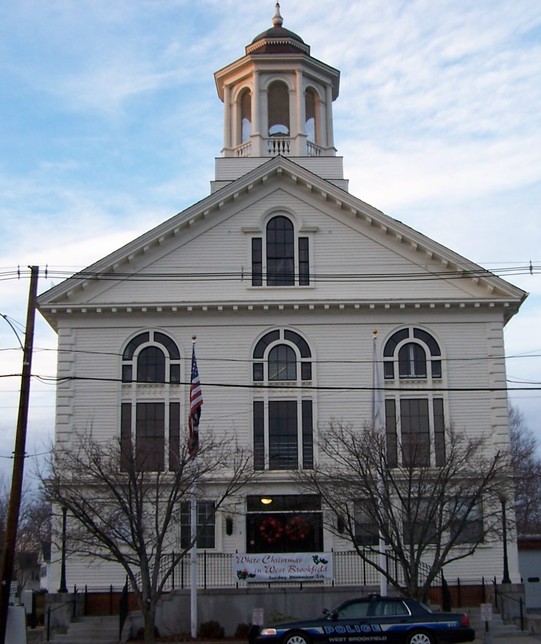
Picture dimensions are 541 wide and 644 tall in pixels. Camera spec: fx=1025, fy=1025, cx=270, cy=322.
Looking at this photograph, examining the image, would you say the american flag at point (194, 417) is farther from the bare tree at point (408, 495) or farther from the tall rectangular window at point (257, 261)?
the tall rectangular window at point (257, 261)

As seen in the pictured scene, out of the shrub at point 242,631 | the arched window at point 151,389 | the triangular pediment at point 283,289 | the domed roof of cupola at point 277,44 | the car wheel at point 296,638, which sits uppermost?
the domed roof of cupola at point 277,44

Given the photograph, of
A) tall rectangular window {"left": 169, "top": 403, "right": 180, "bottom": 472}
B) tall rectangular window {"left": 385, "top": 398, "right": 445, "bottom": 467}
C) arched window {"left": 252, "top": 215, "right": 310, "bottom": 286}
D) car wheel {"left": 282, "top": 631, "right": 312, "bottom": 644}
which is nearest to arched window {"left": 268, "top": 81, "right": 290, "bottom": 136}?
arched window {"left": 252, "top": 215, "right": 310, "bottom": 286}

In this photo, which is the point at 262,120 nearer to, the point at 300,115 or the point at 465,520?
the point at 300,115

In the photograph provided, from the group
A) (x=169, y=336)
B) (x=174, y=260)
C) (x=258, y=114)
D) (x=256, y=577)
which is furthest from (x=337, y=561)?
(x=258, y=114)

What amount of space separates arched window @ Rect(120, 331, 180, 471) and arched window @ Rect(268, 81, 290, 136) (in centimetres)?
1187

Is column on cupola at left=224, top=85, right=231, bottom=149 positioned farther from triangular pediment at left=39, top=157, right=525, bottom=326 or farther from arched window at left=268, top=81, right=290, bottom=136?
triangular pediment at left=39, top=157, right=525, bottom=326

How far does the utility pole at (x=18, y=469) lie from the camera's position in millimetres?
24109

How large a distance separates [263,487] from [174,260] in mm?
8736

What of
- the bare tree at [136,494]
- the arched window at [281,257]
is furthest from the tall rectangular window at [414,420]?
the arched window at [281,257]

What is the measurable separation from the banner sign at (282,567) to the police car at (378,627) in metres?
8.19

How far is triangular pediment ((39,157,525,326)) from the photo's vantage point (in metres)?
36.2

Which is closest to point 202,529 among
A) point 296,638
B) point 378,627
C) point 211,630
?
point 211,630

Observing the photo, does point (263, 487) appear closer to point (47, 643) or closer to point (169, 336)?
point (169, 336)

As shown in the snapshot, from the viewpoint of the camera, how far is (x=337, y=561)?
33.8 m
